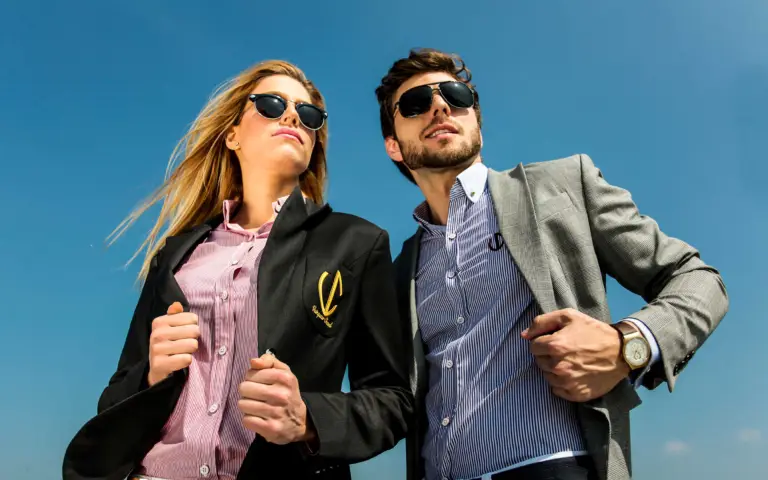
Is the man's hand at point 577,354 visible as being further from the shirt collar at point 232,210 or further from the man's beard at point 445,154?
the man's beard at point 445,154

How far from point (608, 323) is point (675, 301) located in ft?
1.36

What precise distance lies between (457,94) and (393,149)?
52.5 inches

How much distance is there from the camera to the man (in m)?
3.63

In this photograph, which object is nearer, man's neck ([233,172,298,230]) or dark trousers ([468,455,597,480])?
dark trousers ([468,455,597,480])

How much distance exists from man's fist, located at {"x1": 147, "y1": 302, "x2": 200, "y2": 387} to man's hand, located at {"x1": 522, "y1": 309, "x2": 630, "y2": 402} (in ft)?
6.36

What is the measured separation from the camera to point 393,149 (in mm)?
6887

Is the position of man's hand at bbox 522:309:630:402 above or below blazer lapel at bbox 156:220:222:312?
below

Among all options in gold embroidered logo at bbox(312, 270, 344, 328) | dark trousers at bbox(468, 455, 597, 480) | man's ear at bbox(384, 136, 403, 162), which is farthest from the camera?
man's ear at bbox(384, 136, 403, 162)

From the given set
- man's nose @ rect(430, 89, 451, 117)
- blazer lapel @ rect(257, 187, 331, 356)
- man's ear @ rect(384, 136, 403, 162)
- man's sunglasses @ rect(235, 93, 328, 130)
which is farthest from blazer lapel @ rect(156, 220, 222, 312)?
man's ear @ rect(384, 136, 403, 162)

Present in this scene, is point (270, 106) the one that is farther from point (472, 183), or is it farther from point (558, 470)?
point (558, 470)

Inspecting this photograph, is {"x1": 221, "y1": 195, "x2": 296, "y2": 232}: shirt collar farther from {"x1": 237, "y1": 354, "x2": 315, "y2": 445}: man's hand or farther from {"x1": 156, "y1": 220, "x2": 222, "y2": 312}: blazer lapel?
{"x1": 237, "y1": 354, "x2": 315, "y2": 445}: man's hand

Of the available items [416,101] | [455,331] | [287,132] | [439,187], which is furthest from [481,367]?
[416,101]

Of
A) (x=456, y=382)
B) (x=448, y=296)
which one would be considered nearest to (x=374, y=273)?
(x=448, y=296)

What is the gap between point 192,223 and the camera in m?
5.43
